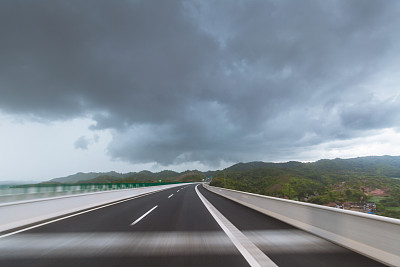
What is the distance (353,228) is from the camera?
479 cm

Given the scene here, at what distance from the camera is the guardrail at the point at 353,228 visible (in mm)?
3854

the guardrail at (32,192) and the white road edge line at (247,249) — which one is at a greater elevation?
the guardrail at (32,192)

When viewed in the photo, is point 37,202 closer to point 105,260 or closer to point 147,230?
point 147,230

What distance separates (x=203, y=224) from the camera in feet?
25.2

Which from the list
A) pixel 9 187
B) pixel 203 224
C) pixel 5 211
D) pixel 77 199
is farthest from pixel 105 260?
pixel 9 187

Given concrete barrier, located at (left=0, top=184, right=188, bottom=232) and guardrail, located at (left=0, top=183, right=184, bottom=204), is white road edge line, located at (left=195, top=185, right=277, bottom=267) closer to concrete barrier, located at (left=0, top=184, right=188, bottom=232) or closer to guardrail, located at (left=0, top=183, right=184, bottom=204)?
concrete barrier, located at (left=0, top=184, right=188, bottom=232)

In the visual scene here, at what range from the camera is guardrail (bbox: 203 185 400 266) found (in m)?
3.85

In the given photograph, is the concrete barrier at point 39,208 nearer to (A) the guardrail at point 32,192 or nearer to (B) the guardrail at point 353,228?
(A) the guardrail at point 32,192

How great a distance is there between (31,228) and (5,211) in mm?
927

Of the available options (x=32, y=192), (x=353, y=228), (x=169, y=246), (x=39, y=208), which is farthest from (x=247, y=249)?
(x=32, y=192)

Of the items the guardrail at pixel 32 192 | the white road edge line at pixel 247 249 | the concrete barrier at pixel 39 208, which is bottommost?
the white road edge line at pixel 247 249

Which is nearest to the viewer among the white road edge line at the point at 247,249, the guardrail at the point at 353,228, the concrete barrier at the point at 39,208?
the guardrail at the point at 353,228

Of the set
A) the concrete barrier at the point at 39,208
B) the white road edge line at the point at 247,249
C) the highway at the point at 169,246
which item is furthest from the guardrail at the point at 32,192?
the white road edge line at the point at 247,249

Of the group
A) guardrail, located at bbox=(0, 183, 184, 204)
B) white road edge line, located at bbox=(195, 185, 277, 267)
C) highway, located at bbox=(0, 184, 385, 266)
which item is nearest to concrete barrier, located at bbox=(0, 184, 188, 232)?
highway, located at bbox=(0, 184, 385, 266)
